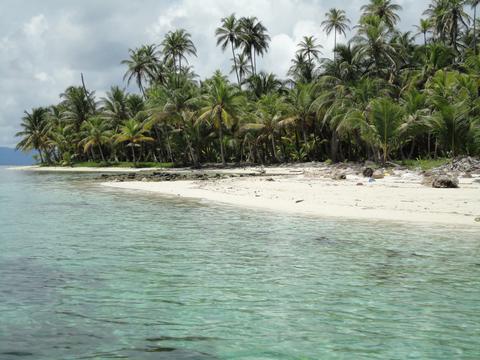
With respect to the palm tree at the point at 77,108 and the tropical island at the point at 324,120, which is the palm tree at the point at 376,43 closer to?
the tropical island at the point at 324,120

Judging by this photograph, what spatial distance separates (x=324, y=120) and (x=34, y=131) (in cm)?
5083

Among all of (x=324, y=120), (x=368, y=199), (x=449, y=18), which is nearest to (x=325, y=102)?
(x=324, y=120)

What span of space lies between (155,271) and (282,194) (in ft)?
39.7

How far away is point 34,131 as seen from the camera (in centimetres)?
7312

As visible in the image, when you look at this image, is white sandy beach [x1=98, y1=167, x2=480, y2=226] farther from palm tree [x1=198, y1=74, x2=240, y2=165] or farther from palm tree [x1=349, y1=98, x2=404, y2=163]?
palm tree [x1=198, y1=74, x2=240, y2=165]

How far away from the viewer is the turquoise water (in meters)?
A: 4.65

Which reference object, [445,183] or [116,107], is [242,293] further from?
[116,107]

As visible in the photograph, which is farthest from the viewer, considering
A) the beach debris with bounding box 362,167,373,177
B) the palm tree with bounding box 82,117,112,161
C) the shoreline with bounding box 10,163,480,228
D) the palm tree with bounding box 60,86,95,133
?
the palm tree with bounding box 60,86,95,133

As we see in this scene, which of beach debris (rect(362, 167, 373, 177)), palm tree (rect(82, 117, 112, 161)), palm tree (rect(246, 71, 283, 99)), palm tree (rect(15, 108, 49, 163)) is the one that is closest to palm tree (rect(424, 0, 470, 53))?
palm tree (rect(246, 71, 283, 99))

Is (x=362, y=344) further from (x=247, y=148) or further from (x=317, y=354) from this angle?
(x=247, y=148)

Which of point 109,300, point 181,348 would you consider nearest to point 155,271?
point 109,300

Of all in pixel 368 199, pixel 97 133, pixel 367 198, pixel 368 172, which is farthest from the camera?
pixel 97 133

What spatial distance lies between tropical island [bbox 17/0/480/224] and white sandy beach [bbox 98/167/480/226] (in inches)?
2.8

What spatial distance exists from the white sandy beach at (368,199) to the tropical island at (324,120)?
2.8 inches
